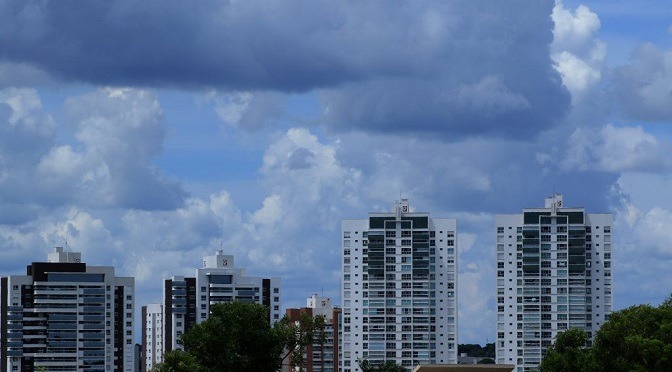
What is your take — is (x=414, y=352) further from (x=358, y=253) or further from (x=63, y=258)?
(x=63, y=258)

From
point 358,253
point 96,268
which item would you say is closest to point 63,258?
point 96,268

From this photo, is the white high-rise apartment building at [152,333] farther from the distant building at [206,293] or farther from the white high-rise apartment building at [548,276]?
the white high-rise apartment building at [548,276]

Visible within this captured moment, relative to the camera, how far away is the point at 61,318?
126 metres

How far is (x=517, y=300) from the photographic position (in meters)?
126

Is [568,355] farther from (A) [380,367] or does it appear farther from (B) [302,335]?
(A) [380,367]

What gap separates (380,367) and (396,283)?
9.56 meters

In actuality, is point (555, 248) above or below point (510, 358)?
above

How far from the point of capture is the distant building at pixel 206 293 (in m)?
137

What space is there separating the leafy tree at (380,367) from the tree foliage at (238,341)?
7019cm

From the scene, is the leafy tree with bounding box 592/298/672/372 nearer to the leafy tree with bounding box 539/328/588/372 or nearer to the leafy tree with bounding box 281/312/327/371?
the leafy tree with bounding box 539/328/588/372

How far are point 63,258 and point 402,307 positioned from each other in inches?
1230

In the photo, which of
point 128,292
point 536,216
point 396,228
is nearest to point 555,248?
point 536,216

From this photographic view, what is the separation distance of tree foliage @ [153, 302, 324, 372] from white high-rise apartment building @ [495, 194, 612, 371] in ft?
240

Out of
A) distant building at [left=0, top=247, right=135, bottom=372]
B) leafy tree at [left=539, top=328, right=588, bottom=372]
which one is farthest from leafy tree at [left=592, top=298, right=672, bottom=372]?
distant building at [left=0, top=247, right=135, bottom=372]
